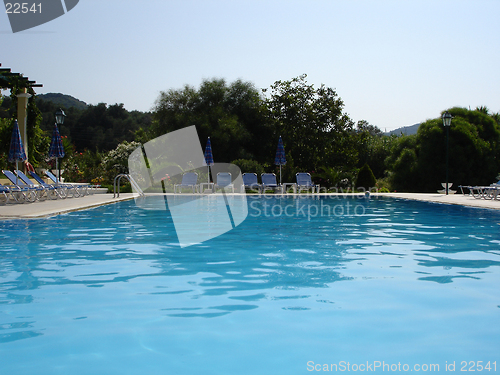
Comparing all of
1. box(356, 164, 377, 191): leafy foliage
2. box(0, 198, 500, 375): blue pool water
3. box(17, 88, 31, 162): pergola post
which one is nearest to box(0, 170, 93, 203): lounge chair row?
box(17, 88, 31, 162): pergola post

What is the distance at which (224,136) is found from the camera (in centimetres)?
2231

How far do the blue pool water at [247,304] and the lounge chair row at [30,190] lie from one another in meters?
6.33

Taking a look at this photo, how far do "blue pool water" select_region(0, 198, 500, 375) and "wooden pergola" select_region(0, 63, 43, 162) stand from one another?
12.0 metres

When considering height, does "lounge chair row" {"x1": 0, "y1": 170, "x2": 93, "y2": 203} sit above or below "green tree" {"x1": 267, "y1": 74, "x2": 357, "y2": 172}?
below

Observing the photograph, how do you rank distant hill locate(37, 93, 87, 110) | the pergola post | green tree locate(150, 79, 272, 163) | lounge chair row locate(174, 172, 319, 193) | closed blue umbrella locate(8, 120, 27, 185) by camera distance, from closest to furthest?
closed blue umbrella locate(8, 120, 27, 185) → the pergola post → lounge chair row locate(174, 172, 319, 193) → green tree locate(150, 79, 272, 163) → distant hill locate(37, 93, 87, 110)

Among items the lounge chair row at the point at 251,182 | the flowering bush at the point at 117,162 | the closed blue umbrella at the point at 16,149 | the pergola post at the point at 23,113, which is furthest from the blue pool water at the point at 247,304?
the flowering bush at the point at 117,162

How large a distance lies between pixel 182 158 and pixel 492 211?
53.6ft

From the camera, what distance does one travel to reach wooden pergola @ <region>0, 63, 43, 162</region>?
54.0 feet

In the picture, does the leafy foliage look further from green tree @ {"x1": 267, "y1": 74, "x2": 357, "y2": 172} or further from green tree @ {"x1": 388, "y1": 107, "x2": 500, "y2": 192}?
green tree @ {"x1": 388, "y1": 107, "x2": 500, "y2": 192}

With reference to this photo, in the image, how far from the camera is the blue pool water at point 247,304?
265 centimetres

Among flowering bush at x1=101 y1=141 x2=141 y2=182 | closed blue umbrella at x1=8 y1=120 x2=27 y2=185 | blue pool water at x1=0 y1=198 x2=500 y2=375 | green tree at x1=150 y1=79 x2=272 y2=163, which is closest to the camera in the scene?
blue pool water at x1=0 y1=198 x2=500 y2=375

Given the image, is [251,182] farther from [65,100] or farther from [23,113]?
[65,100]

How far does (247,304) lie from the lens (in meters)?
3.63

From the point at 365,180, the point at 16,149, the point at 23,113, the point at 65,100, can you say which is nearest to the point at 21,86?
the point at 23,113
